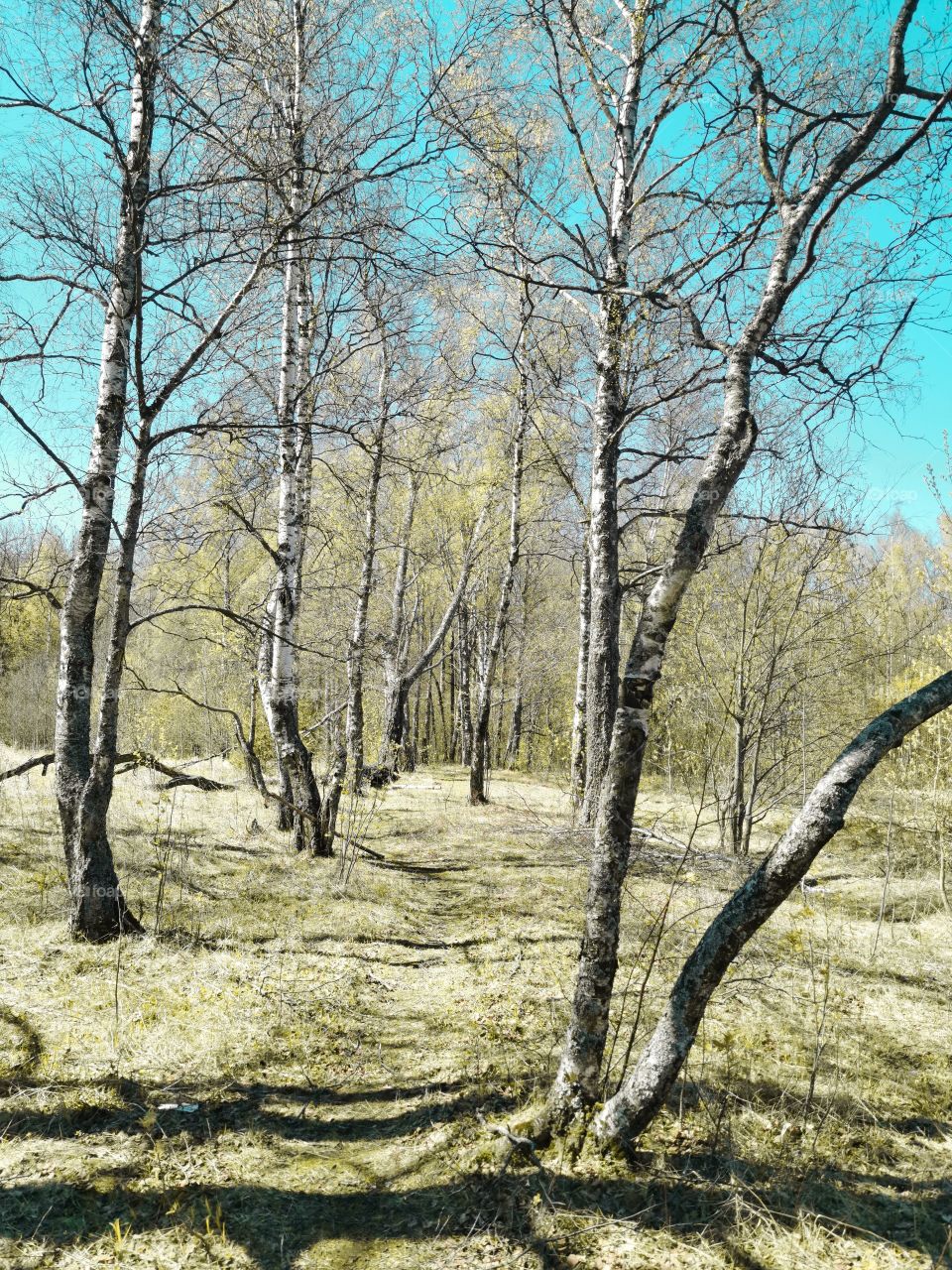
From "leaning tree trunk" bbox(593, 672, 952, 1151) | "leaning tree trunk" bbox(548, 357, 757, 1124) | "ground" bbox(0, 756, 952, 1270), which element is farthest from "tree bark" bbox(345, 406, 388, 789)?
"leaning tree trunk" bbox(593, 672, 952, 1151)

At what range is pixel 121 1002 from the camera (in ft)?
13.8

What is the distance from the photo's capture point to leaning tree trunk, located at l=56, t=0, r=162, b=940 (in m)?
4.77

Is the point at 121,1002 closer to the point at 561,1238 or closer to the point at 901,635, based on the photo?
the point at 561,1238

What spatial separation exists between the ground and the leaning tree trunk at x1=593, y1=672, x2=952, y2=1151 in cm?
18

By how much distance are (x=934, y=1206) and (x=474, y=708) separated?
22.9m

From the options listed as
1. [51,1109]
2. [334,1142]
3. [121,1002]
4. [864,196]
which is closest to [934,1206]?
[334,1142]

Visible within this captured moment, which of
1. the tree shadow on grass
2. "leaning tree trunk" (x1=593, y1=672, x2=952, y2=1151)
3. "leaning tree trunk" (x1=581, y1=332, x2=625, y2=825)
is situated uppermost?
"leaning tree trunk" (x1=581, y1=332, x2=625, y2=825)

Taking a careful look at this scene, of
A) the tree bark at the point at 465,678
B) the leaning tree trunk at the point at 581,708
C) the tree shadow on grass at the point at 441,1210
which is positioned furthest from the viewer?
the tree bark at the point at 465,678

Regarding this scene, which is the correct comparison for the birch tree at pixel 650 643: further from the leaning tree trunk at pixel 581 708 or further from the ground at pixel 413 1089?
the leaning tree trunk at pixel 581 708

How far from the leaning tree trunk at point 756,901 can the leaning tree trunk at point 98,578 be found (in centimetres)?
360

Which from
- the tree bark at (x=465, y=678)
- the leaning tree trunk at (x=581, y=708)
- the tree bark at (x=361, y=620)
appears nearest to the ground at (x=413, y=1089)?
the leaning tree trunk at (x=581, y=708)

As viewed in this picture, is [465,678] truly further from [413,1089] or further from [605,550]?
[413,1089]

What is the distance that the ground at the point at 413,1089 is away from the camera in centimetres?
265

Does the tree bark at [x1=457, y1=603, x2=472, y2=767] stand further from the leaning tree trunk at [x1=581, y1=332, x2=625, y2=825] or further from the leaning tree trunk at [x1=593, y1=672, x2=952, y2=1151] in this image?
the leaning tree trunk at [x1=593, y1=672, x2=952, y2=1151]
